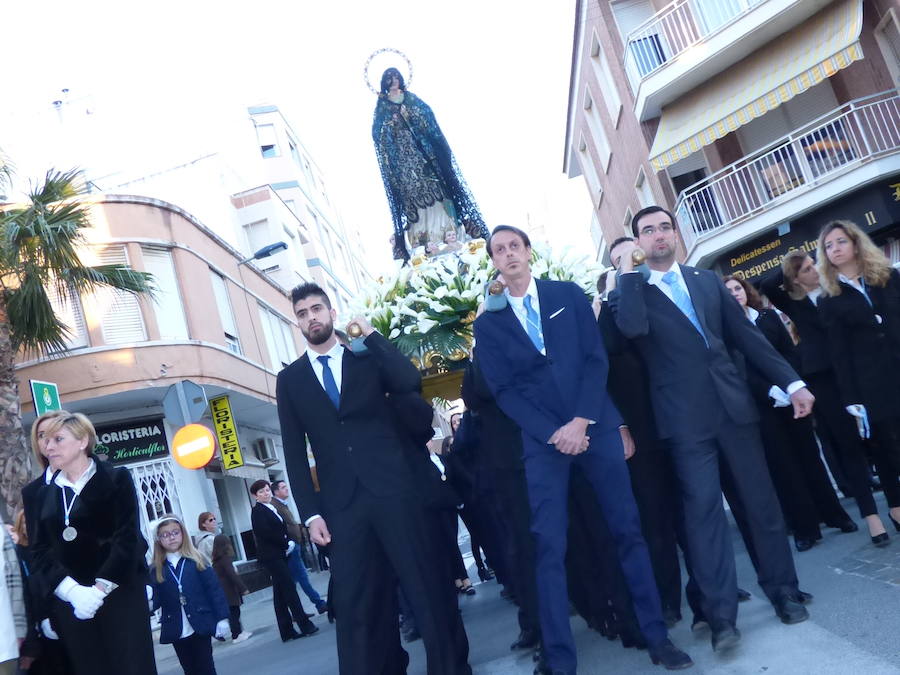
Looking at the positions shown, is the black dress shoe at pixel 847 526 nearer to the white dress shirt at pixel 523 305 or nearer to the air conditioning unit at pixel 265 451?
the white dress shirt at pixel 523 305

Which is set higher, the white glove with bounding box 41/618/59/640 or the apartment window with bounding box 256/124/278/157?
the apartment window with bounding box 256/124/278/157

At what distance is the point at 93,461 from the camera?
16.5 feet

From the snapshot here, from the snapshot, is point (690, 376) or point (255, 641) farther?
point (255, 641)

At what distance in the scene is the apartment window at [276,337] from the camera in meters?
27.8

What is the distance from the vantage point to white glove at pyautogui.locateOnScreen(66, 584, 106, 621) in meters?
4.52

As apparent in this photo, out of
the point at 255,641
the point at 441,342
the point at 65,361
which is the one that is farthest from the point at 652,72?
the point at 441,342

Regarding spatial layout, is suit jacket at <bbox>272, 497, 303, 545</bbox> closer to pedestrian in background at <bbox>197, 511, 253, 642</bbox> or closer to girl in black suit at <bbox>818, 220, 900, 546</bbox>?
pedestrian in background at <bbox>197, 511, 253, 642</bbox>

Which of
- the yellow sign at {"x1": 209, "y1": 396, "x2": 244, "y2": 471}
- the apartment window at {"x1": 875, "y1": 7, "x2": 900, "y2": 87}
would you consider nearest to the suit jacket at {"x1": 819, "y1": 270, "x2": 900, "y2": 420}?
the apartment window at {"x1": 875, "y1": 7, "x2": 900, "y2": 87}

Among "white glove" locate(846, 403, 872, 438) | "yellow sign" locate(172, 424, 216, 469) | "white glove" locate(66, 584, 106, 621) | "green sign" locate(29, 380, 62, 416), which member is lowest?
"white glove" locate(846, 403, 872, 438)

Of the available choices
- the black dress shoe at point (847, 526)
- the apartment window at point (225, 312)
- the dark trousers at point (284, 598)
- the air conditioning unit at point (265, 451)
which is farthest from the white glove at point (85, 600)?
the air conditioning unit at point (265, 451)

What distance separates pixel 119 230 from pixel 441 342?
51.1 feet

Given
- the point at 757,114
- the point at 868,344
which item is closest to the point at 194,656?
the point at 868,344

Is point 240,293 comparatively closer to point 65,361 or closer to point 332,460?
point 65,361

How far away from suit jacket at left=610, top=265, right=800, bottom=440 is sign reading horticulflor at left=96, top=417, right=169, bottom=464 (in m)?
16.9
